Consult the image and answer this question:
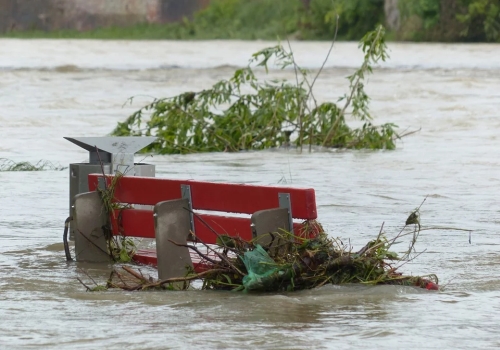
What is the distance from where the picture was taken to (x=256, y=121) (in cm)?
1633

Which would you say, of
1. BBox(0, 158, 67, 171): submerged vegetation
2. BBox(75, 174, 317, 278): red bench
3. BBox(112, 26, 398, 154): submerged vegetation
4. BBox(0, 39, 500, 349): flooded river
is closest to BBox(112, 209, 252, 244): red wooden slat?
BBox(75, 174, 317, 278): red bench

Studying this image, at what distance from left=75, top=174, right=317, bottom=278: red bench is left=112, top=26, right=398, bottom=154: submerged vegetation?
824cm

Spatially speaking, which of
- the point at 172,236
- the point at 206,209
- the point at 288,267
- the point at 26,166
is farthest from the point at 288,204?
the point at 26,166

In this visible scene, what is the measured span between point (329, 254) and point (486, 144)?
12.4 m

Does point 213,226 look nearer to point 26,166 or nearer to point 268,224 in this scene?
point 268,224

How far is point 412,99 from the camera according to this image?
29719 mm

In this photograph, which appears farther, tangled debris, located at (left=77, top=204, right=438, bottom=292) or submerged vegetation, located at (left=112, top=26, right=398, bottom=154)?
submerged vegetation, located at (left=112, top=26, right=398, bottom=154)

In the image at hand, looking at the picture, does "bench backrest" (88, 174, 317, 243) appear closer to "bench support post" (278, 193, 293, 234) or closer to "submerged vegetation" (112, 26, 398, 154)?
"bench support post" (278, 193, 293, 234)

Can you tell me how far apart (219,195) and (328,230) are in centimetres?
254

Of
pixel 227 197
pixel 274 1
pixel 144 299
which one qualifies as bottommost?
pixel 144 299

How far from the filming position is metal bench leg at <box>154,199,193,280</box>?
6.75 meters

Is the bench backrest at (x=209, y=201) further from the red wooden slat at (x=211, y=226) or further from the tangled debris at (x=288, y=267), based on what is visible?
the tangled debris at (x=288, y=267)

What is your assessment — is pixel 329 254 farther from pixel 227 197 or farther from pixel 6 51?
pixel 6 51

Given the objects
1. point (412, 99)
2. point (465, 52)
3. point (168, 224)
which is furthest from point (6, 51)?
point (168, 224)
